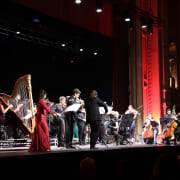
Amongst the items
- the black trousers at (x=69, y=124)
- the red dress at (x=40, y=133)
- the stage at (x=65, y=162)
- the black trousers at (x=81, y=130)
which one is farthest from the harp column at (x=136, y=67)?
the stage at (x=65, y=162)

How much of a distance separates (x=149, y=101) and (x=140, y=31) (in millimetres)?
3369

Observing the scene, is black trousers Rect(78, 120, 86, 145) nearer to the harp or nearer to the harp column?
the harp

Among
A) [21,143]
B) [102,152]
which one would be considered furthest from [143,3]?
[102,152]

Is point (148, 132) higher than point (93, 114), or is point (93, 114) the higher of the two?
point (93, 114)

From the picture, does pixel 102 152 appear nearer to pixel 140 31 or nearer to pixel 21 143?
pixel 21 143

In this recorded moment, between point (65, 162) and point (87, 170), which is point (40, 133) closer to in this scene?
point (65, 162)

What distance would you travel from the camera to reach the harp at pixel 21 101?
7.00 meters

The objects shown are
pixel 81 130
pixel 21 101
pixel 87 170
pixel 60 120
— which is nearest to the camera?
pixel 87 170

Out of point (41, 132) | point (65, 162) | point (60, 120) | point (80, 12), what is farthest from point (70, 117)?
point (80, 12)

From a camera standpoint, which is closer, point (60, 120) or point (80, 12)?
point (60, 120)

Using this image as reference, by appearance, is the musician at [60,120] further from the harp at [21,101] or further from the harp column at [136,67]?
the harp column at [136,67]

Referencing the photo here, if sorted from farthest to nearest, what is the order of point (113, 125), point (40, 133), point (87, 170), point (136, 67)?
point (136, 67), point (113, 125), point (40, 133), point (87, 170)

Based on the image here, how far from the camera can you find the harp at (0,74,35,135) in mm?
6996

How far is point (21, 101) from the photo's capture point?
7.50 metres
